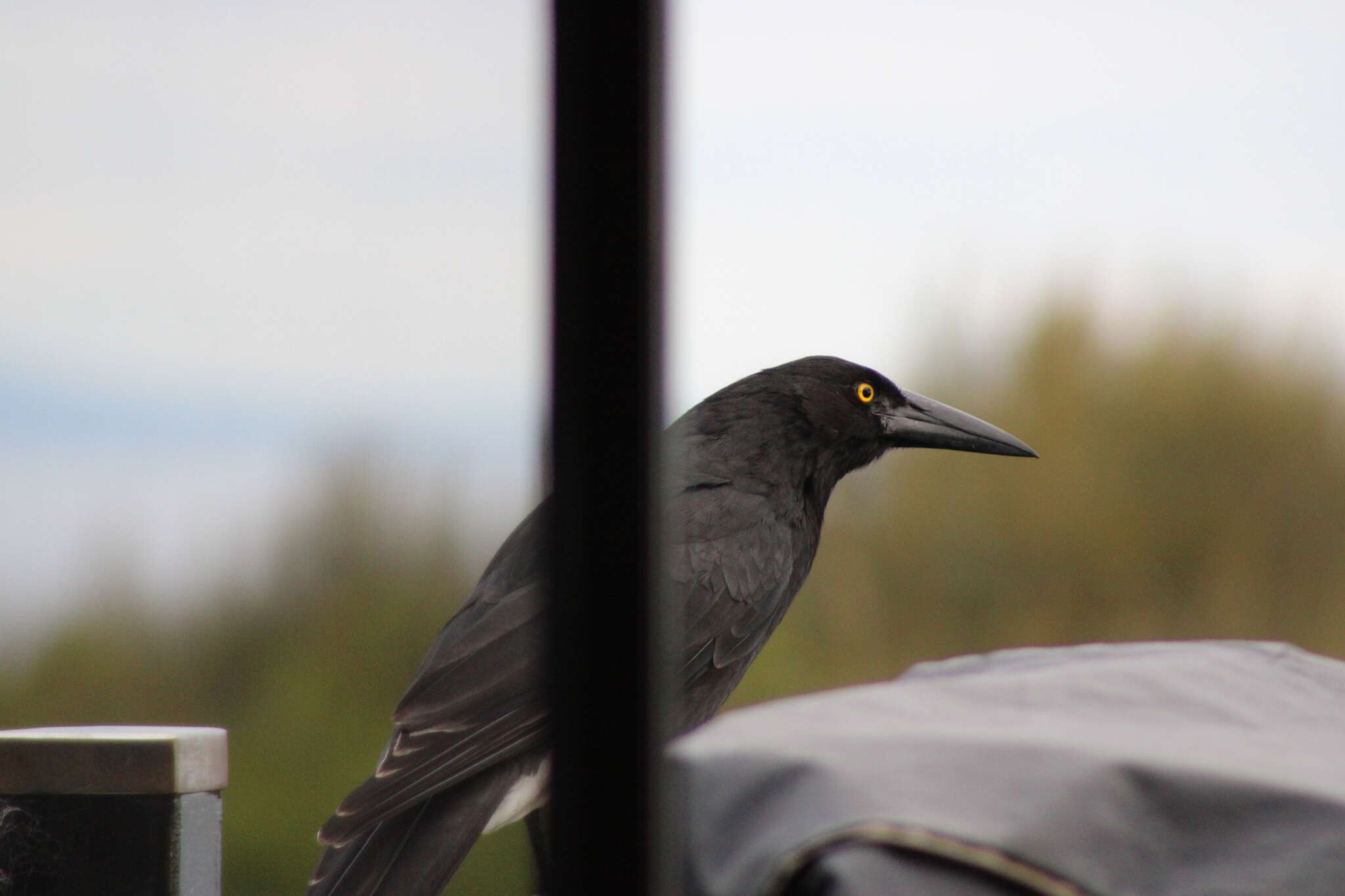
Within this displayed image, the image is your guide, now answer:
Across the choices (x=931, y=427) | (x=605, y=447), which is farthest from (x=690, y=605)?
(x=605, y=447)

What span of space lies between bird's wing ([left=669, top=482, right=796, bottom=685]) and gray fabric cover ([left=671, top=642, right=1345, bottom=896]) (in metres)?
1.51

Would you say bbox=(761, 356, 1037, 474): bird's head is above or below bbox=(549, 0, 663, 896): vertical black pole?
below

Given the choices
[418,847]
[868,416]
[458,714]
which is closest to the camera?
[418,847]

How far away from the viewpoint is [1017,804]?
524 mm

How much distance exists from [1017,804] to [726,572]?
65.4 inches

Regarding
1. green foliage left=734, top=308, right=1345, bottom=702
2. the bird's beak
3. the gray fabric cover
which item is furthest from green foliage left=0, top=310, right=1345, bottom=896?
the gray fabric cover

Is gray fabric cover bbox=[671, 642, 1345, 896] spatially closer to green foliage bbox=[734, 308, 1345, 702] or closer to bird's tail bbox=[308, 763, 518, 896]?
bird's tail bbox=[308, 763, 518, 896]

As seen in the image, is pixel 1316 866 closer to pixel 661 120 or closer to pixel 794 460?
pixel 661 120

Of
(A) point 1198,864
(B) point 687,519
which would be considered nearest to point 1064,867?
(A) point 1198,864

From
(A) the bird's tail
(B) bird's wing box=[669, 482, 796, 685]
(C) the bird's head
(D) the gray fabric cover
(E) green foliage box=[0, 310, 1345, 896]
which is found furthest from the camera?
(E) green foliage box=[0, 310, 1345, 896]

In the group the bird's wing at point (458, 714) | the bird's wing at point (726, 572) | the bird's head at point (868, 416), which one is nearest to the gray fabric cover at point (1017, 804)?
the bird's wing at point (458, 714)

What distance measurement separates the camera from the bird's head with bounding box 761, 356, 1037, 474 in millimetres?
2512

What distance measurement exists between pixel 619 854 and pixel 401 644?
1153mm

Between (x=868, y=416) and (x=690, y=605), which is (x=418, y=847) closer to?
(x=690, y=605)
